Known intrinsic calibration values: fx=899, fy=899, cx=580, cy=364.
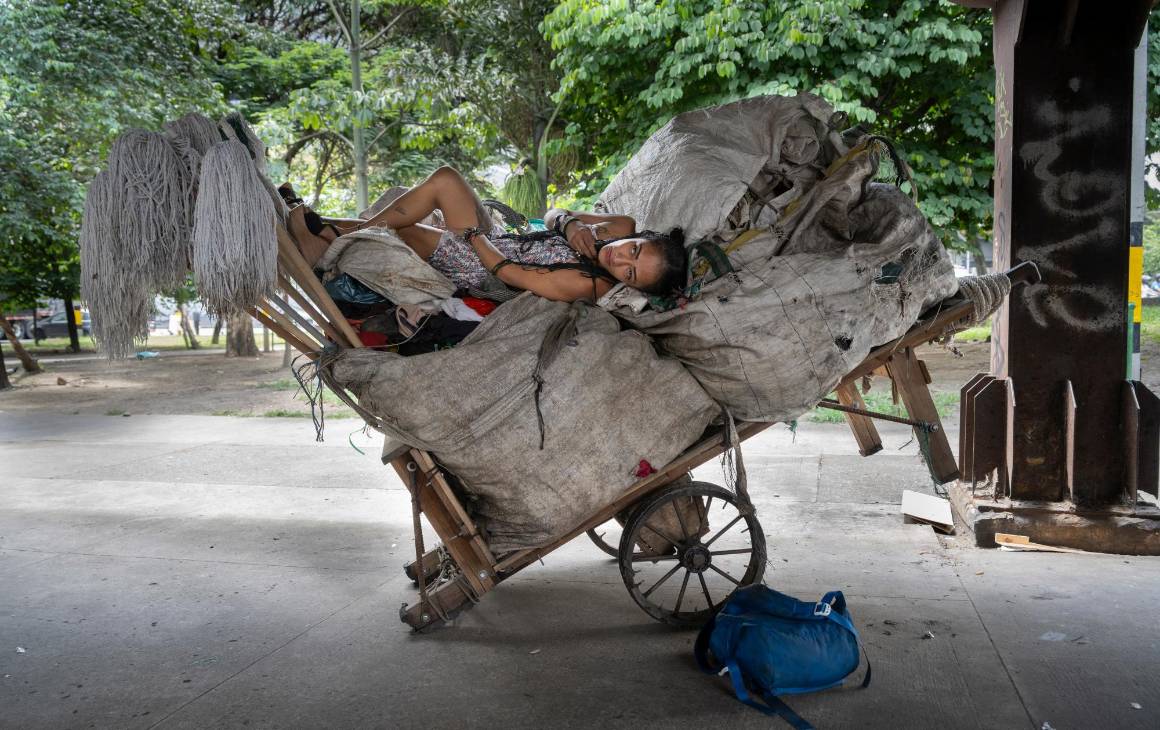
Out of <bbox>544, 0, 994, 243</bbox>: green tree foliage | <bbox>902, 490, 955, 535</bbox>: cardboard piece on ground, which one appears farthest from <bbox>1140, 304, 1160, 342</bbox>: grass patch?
<bbox>902, 490, 955, 535</bbox>: cardboard piece on ground

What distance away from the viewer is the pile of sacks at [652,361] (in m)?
3.26

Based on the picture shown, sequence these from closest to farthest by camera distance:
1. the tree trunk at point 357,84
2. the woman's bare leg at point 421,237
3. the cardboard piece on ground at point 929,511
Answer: the woman's bare leg at point 421,237
the cardboard piece on ground at point 929,511
the tree trunk at point 357,84

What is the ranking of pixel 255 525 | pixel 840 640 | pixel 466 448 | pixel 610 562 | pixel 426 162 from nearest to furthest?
pixel 840 640, pixel 466 448, pixel 610 562, pixel 255 525, pixel 426 162

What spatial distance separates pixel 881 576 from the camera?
420 cm

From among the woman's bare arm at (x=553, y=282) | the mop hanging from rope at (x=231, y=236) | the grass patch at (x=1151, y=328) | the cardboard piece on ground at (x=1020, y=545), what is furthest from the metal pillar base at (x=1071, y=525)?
the grass patch at (x=1151, y=328)

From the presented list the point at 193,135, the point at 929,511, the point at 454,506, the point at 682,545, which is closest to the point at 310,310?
the point at 193,135

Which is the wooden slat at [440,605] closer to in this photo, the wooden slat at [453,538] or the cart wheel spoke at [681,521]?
the wooden slat at [453,538]

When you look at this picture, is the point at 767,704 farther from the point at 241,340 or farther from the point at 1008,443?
the point at 241,340

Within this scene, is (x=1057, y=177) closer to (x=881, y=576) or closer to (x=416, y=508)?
(x=881, y=576)

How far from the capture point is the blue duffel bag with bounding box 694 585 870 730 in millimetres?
2969

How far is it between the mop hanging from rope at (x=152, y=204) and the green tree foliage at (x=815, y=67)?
20.8ft

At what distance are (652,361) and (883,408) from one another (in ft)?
21.5

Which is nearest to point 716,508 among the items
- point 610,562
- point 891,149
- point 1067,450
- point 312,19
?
point 610,562

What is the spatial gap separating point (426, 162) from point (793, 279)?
41.2 feet
